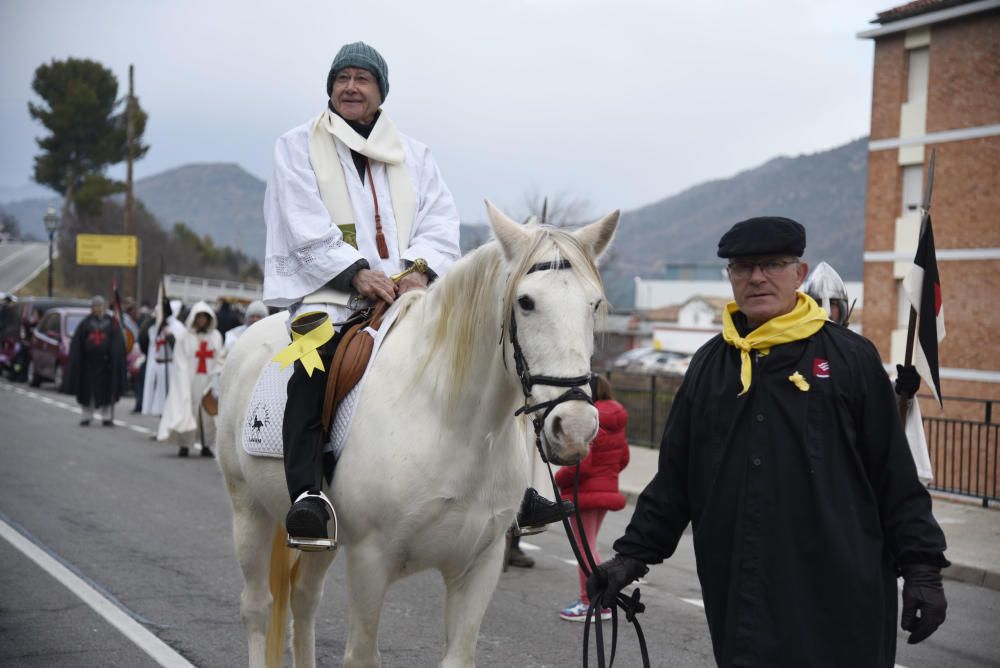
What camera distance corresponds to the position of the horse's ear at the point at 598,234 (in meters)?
3.73

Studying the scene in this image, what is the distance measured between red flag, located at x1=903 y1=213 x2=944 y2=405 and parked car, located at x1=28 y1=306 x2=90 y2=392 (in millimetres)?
24131

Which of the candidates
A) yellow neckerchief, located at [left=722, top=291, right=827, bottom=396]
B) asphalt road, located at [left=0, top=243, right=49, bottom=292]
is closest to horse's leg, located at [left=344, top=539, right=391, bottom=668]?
yellow neckerchief, located at [left=722, top=291, right=827, bottom=396]

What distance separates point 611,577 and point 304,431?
4.58 feet

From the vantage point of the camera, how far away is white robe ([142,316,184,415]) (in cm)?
1819

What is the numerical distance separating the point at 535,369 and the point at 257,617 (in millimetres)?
2461

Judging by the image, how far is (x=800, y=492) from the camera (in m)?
3.11

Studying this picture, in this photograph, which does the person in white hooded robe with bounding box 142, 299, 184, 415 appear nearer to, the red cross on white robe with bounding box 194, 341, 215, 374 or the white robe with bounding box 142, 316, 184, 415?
the white robe with bounding box 142, 316, 184, 415

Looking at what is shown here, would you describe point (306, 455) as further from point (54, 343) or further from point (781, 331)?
point (54, 343)

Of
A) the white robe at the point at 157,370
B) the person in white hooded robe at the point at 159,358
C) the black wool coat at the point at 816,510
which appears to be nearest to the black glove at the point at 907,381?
the black wool coat at the point at 816,510

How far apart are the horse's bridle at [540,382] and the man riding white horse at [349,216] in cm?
104

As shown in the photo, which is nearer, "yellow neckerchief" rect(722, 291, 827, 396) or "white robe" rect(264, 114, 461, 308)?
"yellow neckerchief" rect(722, 291, 827, 396)

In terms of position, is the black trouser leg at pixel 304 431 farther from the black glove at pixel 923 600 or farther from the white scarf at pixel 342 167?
the black glove at pixel 923 600

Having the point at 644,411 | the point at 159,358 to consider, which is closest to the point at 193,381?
the point at 159,358

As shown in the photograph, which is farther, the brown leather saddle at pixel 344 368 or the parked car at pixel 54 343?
the parked car at pixel 54 343
